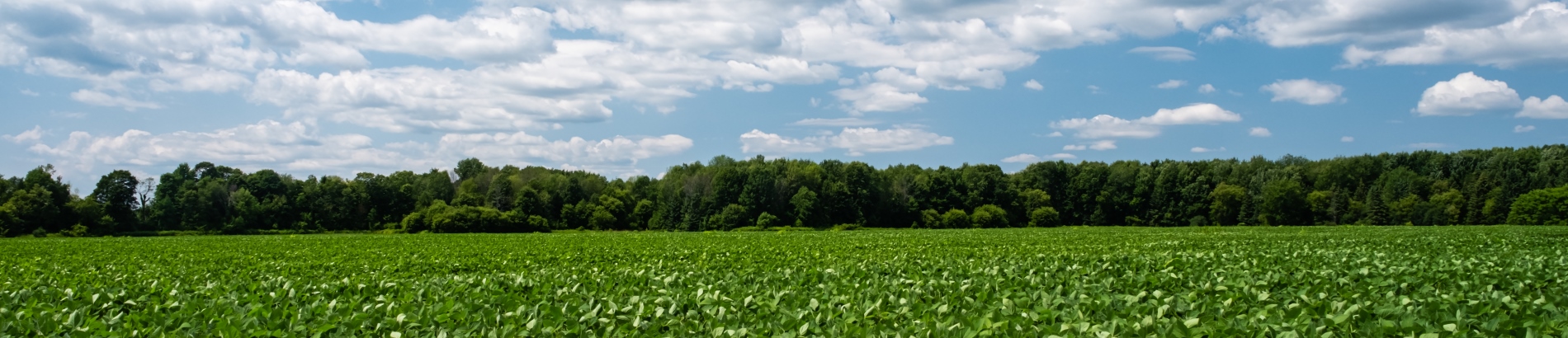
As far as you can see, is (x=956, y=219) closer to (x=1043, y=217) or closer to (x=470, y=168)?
(x=1043, y=217)

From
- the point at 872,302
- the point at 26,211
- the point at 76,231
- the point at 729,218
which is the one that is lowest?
the point at 872,302

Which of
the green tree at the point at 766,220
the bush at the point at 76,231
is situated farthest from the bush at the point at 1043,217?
the bush at the point at 76,231

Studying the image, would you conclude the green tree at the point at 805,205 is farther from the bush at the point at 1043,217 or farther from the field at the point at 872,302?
the field at the point at 872,302

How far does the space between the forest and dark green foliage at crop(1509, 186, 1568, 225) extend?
138mm

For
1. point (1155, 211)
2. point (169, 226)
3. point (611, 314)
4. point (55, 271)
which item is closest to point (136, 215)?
point (169, 226)

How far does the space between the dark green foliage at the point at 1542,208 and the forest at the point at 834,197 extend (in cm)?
14

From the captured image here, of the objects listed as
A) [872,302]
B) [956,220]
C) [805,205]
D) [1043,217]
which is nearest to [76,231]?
[805,205]

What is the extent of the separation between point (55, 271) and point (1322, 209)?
9402cm

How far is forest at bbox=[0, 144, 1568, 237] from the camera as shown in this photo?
7188cm

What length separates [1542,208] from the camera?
69.9 meters

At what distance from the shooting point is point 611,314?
277 inches

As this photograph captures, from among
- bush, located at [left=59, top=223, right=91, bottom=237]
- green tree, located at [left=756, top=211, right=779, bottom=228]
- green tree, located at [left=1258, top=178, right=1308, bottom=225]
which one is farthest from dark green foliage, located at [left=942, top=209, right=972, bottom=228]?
bush, located at [left=59, top=223, right=91, bottom=237]

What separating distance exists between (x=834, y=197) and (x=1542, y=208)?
2209 inches

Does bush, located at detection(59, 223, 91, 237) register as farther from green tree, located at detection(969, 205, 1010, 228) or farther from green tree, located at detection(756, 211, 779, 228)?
green tree, located at detection(969, 205, 1010, 228)
